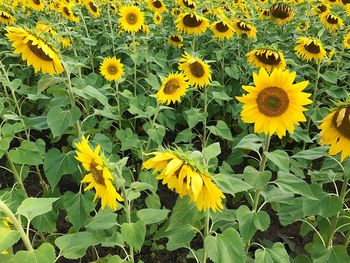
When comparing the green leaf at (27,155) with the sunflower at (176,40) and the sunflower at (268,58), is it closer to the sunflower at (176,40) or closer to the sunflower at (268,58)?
the sunflower at (268,58)

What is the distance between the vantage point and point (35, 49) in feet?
6.83

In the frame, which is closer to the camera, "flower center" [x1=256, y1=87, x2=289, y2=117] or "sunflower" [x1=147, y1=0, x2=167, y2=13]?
"flower center" [x1=256, y1=87, x2=289, y2=117]

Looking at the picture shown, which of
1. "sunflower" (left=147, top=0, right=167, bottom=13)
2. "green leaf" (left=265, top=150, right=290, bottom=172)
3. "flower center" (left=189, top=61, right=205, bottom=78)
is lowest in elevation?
"green leaf" (left=265, top=150, right=290, bottom=172)

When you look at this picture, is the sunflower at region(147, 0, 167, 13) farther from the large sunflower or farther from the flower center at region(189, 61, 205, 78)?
the large sunflower

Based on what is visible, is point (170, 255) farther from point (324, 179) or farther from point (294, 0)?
point (294, 0)

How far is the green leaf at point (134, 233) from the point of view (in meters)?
1.64

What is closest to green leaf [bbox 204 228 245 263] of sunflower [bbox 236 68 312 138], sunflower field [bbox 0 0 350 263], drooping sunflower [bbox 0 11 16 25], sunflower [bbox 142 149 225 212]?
sunflower field [bbox 0 0 350 263]

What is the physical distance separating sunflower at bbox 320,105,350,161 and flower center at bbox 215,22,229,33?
8.00 ft

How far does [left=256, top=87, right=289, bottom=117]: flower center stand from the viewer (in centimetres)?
175

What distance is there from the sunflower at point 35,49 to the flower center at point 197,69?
1.18 metres

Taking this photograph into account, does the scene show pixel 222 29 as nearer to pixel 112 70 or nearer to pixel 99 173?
pixel 112 70

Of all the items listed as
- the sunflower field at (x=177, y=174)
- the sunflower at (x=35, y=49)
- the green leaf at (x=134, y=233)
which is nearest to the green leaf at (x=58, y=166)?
the sunflower field at (x=177, y=174)

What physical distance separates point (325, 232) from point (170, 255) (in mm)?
1129

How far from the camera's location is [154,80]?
337 centimetres
